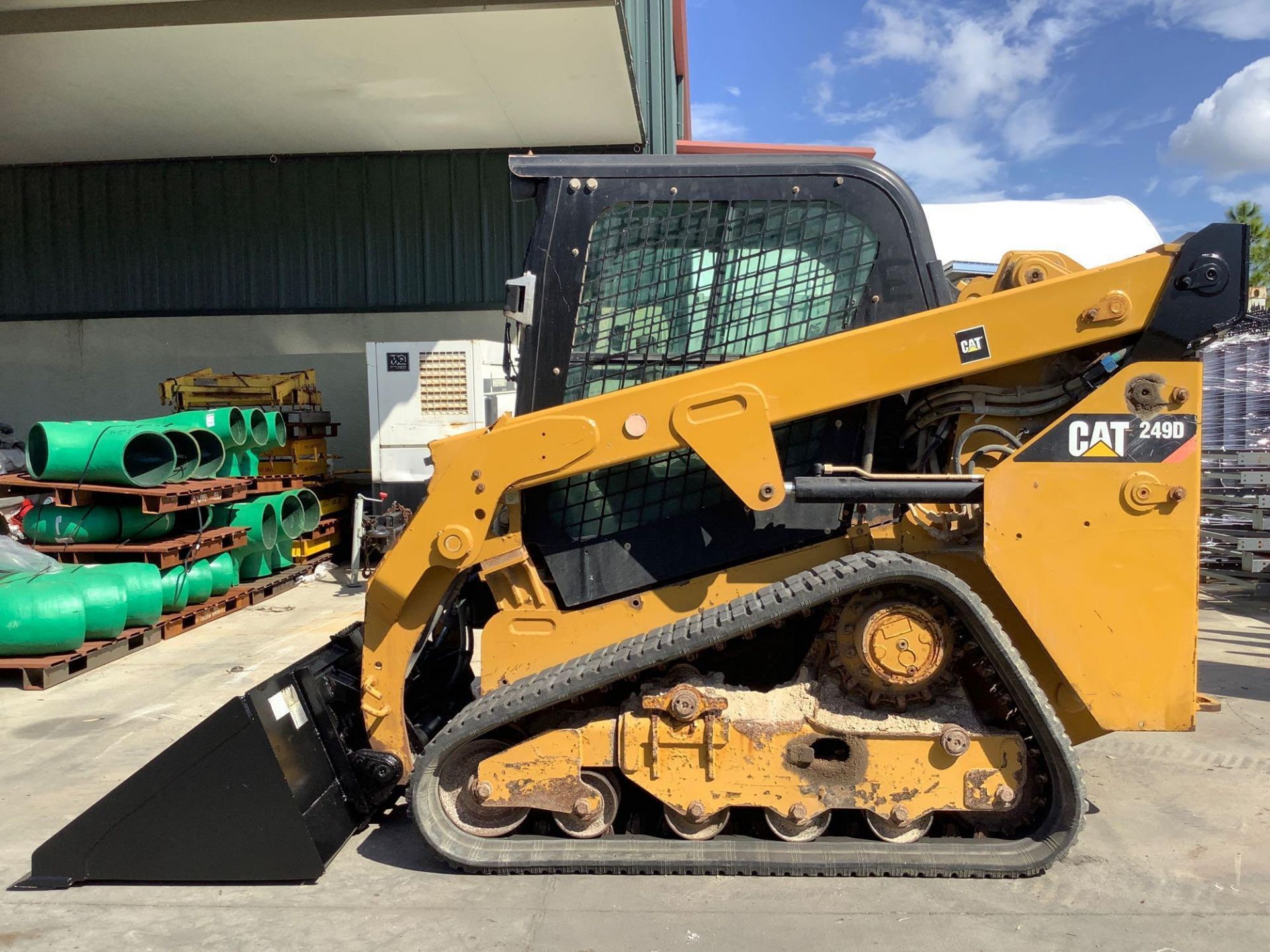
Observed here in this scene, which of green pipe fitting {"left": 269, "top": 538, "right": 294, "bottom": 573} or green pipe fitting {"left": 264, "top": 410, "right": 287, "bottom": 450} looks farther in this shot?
green pipe fitting {"left": 269, "top": 538, "right": 294, "bottom": 573}

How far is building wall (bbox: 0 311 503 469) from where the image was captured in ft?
40.5

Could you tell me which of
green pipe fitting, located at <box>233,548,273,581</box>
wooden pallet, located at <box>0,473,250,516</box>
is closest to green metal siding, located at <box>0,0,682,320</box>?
green pipe fitting, located at <box>233,548,273,581</box>

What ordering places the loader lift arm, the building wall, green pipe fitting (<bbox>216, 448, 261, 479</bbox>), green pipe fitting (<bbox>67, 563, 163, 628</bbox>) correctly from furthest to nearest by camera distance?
the building wall
green pipe fitting (<bbox>216, 448, 261, 479</bbox>)
green pipe fitting (<bbox>67, 563, 163, 628</bbox>)
the loader lift arm

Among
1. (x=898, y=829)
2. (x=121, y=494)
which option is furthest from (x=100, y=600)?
(x=898, y=829)

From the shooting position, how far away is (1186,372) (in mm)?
3090

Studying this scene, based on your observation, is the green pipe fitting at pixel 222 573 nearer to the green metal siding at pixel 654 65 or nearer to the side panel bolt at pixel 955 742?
the green metal siding at pixel 654 65

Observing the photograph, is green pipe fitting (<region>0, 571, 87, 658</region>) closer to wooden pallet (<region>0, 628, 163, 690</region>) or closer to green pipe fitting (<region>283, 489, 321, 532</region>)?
wooden pallet (<region>0, 628, 163, 690</region>)

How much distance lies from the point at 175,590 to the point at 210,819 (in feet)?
15.1

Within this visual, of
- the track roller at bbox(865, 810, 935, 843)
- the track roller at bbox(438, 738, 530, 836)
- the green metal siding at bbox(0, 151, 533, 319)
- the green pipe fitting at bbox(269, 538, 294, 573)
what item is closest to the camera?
the track roller at bbox(865, 810, 935, 843)

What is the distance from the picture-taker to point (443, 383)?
32.0 feet

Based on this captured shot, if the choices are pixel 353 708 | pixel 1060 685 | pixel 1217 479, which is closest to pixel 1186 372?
pixel 1060 685

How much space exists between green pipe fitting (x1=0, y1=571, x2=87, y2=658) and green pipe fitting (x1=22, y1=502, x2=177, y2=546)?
0.96 metres

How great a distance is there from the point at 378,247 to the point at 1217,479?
10.3m

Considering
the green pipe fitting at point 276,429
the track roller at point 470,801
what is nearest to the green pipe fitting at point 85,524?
the green pipe fitting at point 276,429
